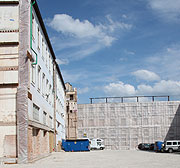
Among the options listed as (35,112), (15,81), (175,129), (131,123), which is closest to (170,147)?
(131,123)

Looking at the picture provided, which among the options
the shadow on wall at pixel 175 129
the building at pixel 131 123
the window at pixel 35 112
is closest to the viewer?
the window at pixel 35 112

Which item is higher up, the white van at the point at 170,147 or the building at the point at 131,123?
the building at the point at 131,123

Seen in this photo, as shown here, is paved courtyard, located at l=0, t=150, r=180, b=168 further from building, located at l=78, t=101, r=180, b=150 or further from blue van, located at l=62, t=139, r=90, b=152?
building, located at l=78, t=101, r=180, b=150

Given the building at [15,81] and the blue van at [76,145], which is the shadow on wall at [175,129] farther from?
the building at [15,81]

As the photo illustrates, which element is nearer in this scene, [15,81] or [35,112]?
[15,81]

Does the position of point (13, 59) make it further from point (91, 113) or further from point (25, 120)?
point (91, 113)

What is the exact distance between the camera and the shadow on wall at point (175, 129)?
58.3 metres

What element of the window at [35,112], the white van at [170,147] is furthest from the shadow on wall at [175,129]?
the window at [35,112]

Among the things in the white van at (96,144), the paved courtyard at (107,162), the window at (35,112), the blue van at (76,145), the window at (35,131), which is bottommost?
the white van at (96,144)

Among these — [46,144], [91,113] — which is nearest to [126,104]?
[91,113]

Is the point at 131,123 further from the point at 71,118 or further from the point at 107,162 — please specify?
the point at 107,162

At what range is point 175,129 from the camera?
58.8 metres

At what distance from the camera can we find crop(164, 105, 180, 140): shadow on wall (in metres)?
58.3

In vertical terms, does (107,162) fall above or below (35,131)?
below
